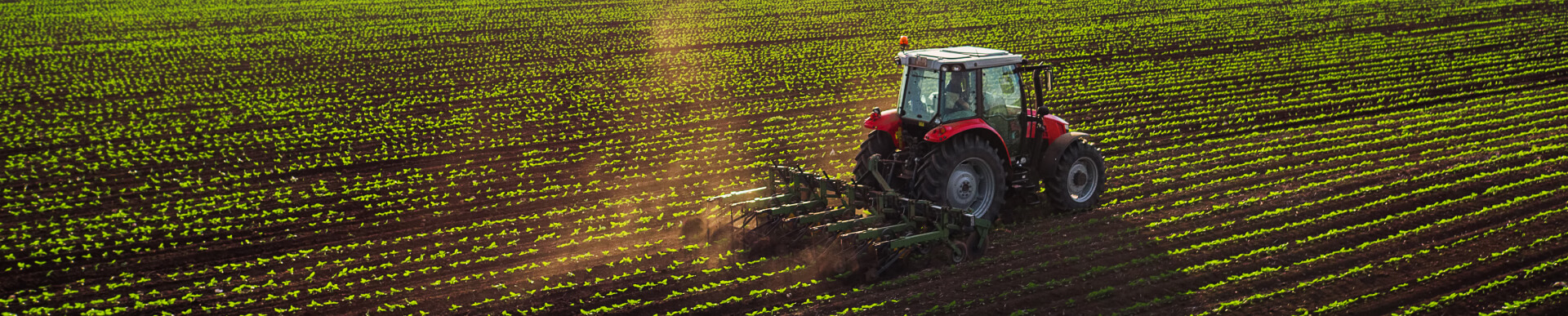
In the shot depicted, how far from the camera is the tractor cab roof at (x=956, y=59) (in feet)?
33.0

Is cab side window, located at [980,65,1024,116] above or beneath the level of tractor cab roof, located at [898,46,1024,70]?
beneath

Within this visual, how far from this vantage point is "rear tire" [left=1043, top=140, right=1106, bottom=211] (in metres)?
10.8

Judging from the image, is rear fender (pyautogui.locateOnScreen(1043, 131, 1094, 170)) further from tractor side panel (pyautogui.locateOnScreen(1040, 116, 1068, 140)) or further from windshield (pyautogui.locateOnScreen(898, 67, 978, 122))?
windshield (pyautogui.locateOnScreen(898, 67, 978, 122))

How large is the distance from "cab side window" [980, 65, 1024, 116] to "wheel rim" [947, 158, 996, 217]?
0.55m

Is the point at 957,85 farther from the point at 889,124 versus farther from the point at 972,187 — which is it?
the point at 972,187

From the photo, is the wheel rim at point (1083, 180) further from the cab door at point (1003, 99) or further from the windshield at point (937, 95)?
the windshield at point (937, 95)

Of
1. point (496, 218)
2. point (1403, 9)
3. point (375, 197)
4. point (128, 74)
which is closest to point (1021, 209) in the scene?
point (496, 218)

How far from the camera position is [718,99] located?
19594 mm

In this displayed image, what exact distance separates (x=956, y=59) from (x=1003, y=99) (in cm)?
75

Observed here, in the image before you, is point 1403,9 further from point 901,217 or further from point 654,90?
point 901,217

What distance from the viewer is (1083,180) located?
11.3 metres

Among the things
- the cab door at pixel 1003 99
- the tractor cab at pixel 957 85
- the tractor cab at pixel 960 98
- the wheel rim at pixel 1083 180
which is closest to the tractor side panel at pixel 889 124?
the tractor cab at pixel 960 98

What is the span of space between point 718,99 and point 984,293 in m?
11.3

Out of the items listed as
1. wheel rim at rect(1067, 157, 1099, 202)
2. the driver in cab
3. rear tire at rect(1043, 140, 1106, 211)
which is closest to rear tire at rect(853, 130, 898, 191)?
the driver in cab
